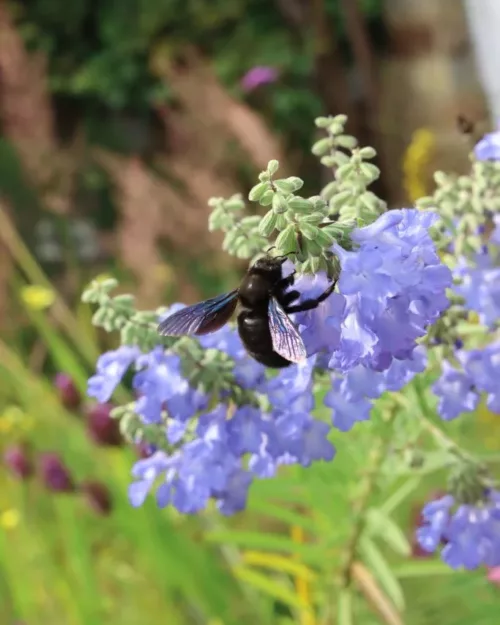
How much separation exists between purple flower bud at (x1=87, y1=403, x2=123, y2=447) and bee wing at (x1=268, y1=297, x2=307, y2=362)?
0.37m

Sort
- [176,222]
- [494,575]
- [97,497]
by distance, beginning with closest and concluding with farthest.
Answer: [494,575]
[97,497]
[176,222]

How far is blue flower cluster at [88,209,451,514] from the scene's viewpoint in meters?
0.32

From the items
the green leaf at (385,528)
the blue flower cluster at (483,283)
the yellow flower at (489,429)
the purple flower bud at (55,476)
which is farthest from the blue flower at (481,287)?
the yellow flower at (489,429)

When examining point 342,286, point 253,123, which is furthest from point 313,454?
point 253,123

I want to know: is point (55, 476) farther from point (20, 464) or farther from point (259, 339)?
point (259, 339)

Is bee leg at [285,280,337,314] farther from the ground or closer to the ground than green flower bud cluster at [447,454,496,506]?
farther from the ground

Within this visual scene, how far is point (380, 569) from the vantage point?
0.63 meters

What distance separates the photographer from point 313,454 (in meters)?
0.44

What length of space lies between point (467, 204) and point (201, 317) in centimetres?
18

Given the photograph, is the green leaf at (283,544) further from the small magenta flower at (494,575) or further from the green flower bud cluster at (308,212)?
the green flower bud cluster at (308,212)

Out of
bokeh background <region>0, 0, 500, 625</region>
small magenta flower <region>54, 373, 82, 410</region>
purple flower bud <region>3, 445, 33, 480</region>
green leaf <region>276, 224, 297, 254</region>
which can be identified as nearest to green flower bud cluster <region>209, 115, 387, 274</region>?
green leaf <region>276, 224, 297, 254</region>

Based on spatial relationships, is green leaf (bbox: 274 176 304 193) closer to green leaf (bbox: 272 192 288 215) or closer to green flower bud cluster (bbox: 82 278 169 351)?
green leaf (bbox: 272 192 288 215)

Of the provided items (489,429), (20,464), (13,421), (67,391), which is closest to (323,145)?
(67,391)

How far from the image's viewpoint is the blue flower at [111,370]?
1.49 ft
